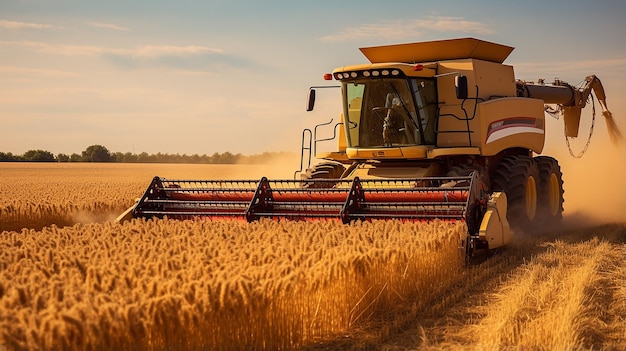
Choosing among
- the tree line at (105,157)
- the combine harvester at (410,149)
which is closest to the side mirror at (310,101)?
the combine harvester at (410,149)

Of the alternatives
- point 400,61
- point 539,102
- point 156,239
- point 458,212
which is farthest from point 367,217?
point 539,102

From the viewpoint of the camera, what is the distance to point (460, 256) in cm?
693

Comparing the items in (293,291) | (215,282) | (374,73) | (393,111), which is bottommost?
(293,291)

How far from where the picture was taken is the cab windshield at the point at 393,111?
9328 millimetres

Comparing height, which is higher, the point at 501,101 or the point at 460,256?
the point at 501,101

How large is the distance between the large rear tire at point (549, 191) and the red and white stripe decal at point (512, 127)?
498 millimetres

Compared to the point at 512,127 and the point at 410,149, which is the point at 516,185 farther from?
the point at 410,149

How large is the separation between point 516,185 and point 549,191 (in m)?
1.37

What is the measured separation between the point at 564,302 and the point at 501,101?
191 inches

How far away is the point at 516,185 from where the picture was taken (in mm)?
9555

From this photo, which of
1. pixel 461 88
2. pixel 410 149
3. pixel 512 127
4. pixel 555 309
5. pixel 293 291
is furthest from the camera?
pixel 512 127

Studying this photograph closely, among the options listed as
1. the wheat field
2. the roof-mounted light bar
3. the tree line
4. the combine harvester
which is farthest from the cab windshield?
the tree line

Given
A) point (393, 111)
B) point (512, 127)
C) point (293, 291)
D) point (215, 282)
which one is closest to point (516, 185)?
point (512, 127)

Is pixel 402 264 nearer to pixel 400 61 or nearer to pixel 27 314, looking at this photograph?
pixel 27 314
